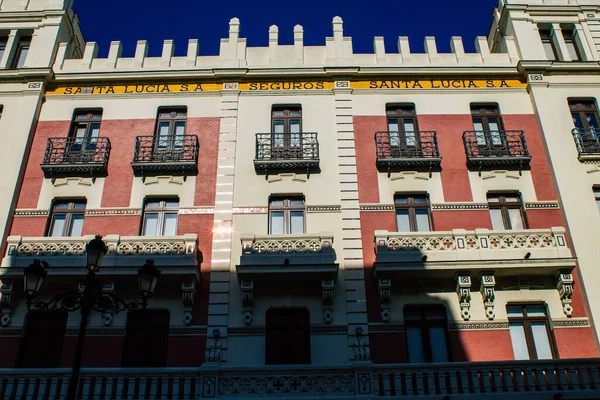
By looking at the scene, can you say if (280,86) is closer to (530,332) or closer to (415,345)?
(415,345)

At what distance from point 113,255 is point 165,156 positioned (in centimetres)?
421

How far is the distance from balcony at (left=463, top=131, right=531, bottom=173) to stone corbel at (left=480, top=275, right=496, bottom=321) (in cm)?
443

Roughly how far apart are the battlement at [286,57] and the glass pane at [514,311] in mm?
9749

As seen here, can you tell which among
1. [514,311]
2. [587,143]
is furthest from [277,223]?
[587,143]

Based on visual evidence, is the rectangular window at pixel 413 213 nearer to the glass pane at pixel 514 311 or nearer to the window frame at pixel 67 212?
the glass pane at pixel 514 311

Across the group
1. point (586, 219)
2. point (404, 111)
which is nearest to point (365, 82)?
point (404, 111)

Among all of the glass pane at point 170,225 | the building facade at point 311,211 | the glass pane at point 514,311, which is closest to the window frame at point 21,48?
the building facade at point 311,211

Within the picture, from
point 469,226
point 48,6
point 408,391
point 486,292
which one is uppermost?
point 48,6

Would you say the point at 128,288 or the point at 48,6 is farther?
the point at 48,6

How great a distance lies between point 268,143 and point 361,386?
929cm

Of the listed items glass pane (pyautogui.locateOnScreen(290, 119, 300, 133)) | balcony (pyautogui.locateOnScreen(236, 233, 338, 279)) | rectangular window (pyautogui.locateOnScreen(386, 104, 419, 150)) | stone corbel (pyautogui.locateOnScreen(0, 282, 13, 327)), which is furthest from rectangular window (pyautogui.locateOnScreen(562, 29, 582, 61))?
stone corbel (pyautogui.locateOnScreen(0, 282, 13, 327))

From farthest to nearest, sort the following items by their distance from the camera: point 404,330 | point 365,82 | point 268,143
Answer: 1. point 365,82
2. point 268,143
3. point 404,330

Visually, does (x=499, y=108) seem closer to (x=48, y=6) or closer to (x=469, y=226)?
(x=469, y=226)

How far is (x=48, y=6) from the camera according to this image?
80.0ft
